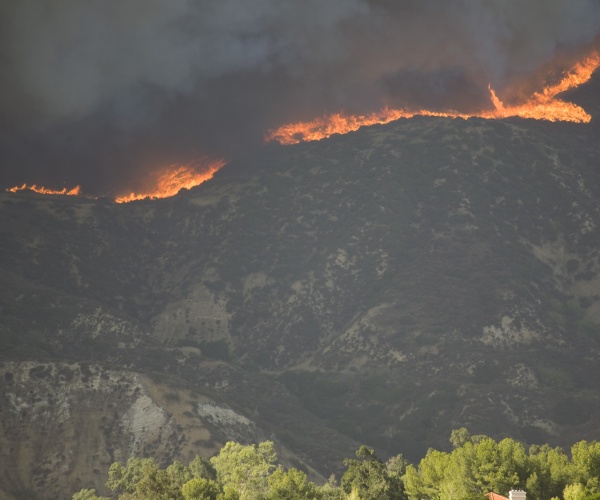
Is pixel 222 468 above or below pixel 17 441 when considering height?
below

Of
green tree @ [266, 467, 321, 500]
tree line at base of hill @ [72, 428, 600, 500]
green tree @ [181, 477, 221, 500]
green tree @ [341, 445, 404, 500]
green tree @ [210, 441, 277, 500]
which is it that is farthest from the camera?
green tree @ [210, 441, 277, 500]

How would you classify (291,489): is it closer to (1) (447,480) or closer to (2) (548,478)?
(1) (447,480)

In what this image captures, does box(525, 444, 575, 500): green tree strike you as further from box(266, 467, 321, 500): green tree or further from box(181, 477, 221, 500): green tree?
box(181, 477, 221, 500): green tree

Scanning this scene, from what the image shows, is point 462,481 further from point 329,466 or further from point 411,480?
point 329,466

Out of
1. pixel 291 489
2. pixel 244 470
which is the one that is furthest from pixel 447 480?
pixel 244 470

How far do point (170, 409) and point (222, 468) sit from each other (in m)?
54.4

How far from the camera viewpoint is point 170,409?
163750mm

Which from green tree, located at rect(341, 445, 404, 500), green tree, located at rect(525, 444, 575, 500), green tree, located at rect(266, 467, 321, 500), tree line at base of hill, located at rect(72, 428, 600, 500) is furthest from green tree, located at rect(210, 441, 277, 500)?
green tree, located at rect(525, 444, 575, 500)

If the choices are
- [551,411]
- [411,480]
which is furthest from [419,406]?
[411,480]

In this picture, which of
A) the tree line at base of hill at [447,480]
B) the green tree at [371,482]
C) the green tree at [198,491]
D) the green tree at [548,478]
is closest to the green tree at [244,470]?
the tree line at base of hill at [447,480]

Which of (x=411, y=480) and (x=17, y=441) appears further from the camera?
(x=17, y=441)

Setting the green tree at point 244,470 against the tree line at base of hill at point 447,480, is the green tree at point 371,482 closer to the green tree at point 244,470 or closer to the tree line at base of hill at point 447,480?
the tree line at base of hill at point 447,480

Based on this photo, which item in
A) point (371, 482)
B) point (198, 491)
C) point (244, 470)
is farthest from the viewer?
point (244, 470)

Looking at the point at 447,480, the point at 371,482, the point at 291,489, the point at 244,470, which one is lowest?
the point at 447,480
